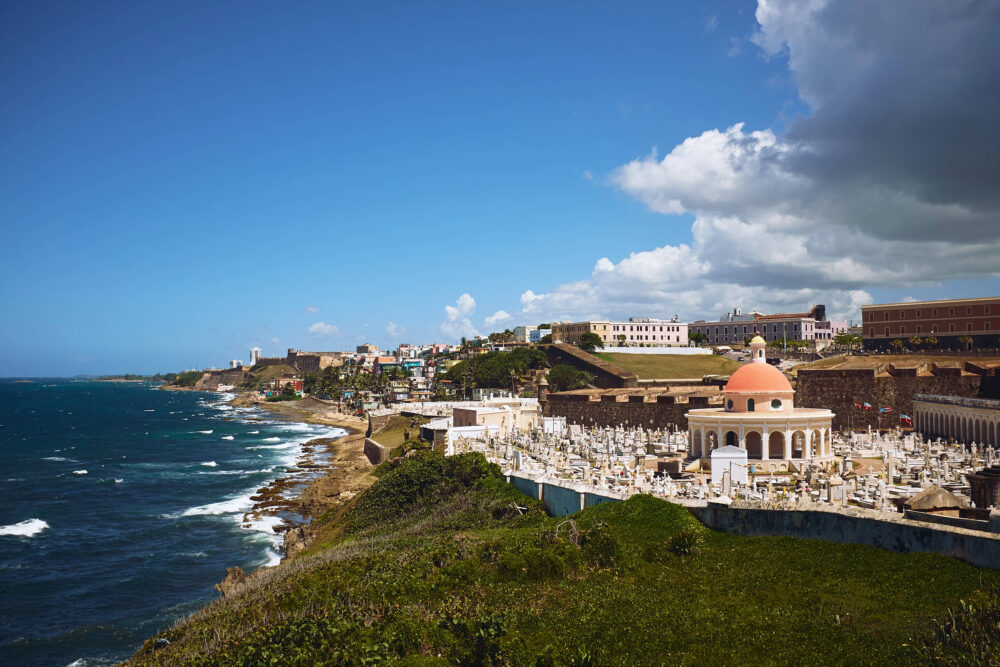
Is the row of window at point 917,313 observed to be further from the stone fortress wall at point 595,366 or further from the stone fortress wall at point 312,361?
the stone fortress wall at point 312,361

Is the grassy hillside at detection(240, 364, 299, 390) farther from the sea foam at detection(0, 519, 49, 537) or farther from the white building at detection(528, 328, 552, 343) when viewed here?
the sea foam at detection(0, 519, 49, 537)

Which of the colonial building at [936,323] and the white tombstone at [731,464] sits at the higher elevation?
the colonial building at [936,323]

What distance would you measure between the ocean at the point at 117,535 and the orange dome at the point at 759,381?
68.4 feet

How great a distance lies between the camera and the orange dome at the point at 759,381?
29312 mm

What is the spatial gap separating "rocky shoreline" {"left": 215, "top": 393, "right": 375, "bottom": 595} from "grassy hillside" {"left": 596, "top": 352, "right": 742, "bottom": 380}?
102 ft

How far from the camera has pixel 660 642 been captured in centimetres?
1057

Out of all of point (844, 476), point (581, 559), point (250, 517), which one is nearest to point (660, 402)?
point (844, 476)

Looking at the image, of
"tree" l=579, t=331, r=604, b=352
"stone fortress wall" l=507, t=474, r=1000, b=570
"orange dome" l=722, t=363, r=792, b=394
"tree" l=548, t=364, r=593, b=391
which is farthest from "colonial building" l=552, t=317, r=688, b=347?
"stone fortress wall" l=507, t=474, r=1000, b=570

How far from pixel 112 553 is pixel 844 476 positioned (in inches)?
1179

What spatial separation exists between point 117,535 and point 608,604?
97.5 ft

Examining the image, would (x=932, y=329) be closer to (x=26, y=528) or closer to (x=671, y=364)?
(x=671, y=364)

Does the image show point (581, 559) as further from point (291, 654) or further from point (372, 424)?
point (372, 424)

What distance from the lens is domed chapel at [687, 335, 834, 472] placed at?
28344mm

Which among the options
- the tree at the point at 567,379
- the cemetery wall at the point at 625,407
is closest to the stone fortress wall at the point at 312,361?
the tree at the point at 567,379
